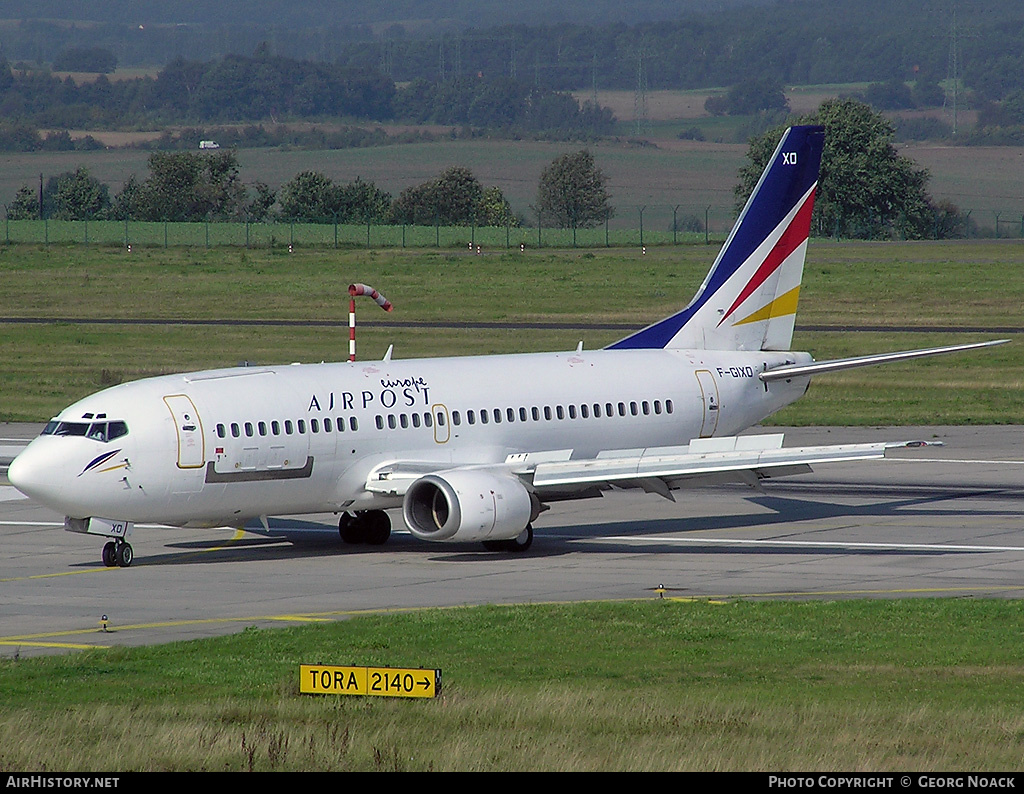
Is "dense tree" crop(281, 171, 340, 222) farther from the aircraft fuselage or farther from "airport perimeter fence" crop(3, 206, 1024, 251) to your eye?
the aircraft fuselage

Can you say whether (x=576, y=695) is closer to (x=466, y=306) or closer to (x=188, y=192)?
(x=466, y=306)

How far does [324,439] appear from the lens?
38.6 m

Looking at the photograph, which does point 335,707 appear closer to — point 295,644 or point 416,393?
point 295,644

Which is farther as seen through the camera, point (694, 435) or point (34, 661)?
point (694, 435)

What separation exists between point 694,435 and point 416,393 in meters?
8.64

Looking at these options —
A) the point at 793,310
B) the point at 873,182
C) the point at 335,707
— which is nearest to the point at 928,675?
the point at 335,707

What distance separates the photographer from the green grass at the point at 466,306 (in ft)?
245

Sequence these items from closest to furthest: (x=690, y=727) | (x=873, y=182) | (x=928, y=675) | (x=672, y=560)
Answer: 1. (x=690, y=727)
2. (x=928, y=675)
3. (x=672, y=560)
4. (x=873, y=182)

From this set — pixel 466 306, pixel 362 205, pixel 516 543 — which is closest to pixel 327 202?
pixel 362 205

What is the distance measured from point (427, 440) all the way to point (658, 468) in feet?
18.1

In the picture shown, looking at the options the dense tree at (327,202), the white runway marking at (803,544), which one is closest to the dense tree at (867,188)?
the dense tree at (327,202)

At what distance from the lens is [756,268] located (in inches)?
1869

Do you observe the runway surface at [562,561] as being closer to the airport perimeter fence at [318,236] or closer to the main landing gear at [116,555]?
the main landing gear at [116,555]

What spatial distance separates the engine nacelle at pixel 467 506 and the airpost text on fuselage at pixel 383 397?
7.97 feet
